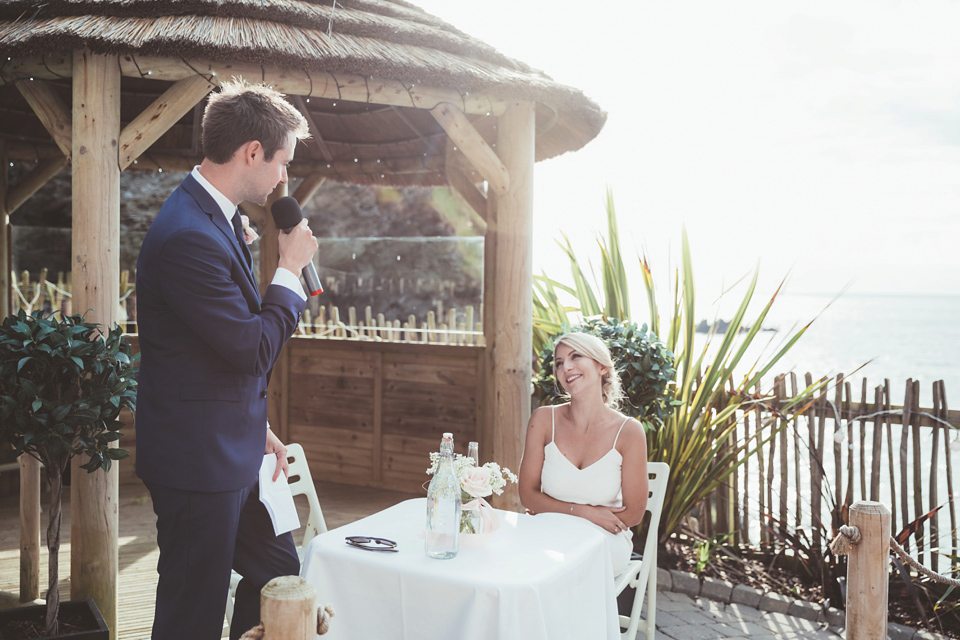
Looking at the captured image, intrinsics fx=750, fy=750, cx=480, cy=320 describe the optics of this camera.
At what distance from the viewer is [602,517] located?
8.88ft

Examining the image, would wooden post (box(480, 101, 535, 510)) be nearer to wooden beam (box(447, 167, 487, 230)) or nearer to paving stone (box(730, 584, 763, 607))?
paving stone (box(730, 584, 763, 607))

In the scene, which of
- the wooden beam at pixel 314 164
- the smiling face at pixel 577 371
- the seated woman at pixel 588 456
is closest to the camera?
the seated woman at pixel 588 456

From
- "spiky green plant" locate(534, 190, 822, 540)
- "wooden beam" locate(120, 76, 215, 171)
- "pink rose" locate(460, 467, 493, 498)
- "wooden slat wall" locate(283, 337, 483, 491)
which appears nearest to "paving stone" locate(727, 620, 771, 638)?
"spiky green plant" locate(534, 190, 822, 540)

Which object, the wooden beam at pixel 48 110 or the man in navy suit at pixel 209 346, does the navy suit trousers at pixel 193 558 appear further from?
the wooden beam at pixel 48 110

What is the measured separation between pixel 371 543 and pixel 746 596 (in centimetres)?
271

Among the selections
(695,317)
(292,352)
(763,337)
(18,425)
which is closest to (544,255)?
(695,317)

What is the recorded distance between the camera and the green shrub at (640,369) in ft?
12.2

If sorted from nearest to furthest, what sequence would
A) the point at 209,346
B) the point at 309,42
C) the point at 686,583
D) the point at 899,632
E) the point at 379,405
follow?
1. the point at 209,346
2. the point at 309,42
3. the point at 899,632
4. the point at 686,583
5. the point at 379,405

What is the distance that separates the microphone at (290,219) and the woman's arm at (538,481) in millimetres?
1289

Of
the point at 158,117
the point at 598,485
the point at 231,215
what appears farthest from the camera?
the point at 158,117

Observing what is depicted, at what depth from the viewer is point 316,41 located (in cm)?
346

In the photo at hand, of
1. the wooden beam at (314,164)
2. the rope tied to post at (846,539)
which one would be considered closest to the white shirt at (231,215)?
the rope tied to post at (846,539)

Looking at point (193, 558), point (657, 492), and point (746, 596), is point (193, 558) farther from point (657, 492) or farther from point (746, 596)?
point (746, 596)

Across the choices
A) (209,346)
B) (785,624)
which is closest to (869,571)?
(785,624)
